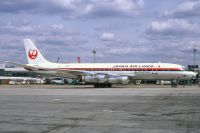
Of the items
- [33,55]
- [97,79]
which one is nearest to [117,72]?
[97,79]

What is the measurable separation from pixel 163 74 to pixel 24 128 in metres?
43.7

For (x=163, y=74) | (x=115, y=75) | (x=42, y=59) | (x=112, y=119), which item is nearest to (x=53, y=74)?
(x=42, y=59)

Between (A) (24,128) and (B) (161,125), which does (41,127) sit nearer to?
(A) (24,128)

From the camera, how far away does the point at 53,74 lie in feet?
189

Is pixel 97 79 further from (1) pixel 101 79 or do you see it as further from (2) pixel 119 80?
(2) pixel 119 80

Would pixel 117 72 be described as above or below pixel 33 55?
below

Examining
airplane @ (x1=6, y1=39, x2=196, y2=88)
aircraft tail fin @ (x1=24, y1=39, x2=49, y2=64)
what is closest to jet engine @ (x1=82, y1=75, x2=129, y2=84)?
airplane @ (x1=6, y1=39, x2=196, y2=88)

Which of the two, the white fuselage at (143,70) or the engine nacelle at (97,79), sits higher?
the white fuselage at (143,70)

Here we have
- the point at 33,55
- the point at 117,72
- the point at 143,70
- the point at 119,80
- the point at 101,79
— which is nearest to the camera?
the point at 119,80

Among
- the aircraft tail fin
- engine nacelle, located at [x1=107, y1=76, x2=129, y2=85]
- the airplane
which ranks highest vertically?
the aircraft tail fin

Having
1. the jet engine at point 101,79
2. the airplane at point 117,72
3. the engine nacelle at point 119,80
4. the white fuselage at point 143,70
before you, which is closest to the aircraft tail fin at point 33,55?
the airplane at point 117,72

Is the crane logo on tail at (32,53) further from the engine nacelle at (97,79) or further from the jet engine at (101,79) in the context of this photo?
the engine nacelle at (97,79)

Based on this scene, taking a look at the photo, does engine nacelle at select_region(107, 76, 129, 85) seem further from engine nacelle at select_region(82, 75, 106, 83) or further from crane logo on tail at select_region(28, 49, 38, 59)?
crane logo on tail at select_region(28, 49, 38, 59)

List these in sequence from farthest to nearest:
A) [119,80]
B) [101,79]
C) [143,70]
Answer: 1. [143,70]
2. [101,79]
3. [119,80]
